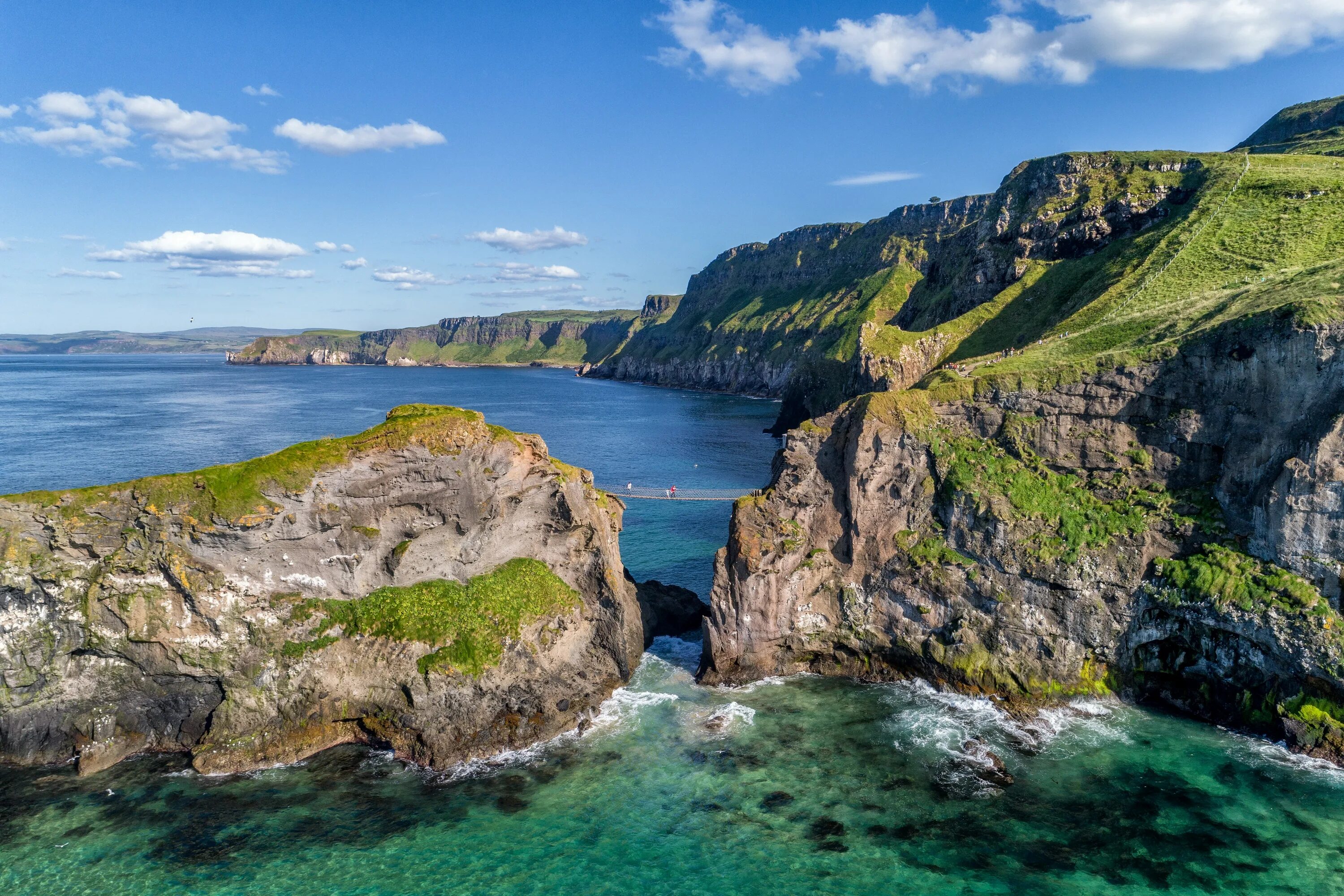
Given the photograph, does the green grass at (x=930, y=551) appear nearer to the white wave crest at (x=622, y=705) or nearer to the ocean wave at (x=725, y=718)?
the ocean wave at (x=725, y=718)

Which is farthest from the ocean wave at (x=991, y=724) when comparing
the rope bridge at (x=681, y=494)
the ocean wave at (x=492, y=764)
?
the rope bridge at (x=681, y=494)

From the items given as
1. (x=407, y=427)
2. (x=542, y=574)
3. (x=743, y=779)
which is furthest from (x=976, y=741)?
(x=407, y=427)

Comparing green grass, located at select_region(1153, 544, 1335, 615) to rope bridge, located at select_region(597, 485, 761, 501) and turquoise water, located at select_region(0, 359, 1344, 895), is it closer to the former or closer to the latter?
turquoise water, located at select_region(0, 359, 1344, 895)

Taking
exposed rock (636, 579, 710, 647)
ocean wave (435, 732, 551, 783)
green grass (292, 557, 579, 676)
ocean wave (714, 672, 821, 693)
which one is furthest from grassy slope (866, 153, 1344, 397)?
ocean wave (435, 732, 551, 783)

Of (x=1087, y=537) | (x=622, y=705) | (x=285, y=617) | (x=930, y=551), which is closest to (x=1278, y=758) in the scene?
(x=1087, y=537)

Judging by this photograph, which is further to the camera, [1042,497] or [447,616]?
[1042,497]

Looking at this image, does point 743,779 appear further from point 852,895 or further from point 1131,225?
point 1131,225

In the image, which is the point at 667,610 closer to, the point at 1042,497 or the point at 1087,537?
the point at 1042,497
